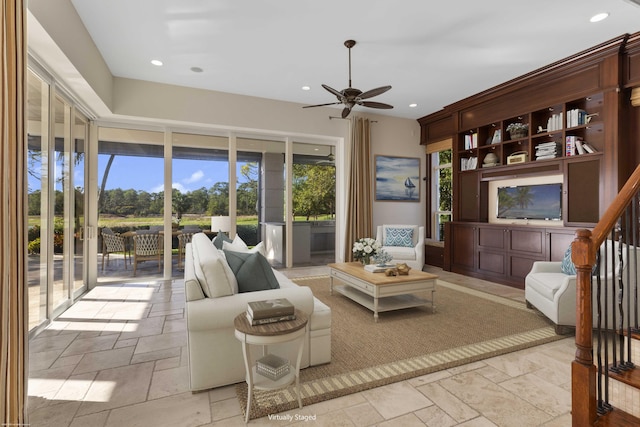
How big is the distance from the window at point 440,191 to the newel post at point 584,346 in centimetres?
516

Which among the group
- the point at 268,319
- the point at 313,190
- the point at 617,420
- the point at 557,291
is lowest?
the point at 617,420

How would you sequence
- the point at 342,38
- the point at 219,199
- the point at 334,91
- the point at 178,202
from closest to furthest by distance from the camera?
the point at 334,91 < the point at 342,38 < the point at 178,202 < the point at 219,199

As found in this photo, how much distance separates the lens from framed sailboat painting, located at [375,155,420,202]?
6586 millimetres

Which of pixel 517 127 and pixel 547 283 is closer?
pixel 547 283

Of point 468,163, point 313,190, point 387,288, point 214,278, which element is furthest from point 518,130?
point 214,278

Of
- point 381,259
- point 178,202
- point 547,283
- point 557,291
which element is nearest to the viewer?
point 557,291

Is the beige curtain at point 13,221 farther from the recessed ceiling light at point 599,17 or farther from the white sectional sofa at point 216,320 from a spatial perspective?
the recessed ceiling light at point 599,17

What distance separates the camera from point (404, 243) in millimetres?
5730

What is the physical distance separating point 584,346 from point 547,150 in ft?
12.3

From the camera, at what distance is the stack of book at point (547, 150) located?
4.36 m

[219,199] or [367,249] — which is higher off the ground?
[219,199]

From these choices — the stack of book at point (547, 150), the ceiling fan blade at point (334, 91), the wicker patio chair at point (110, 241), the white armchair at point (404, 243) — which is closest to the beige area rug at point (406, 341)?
the white armchair at point (404, 243)

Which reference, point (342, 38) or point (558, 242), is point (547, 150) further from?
point (342, 38)

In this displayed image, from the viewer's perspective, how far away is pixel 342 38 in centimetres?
358
